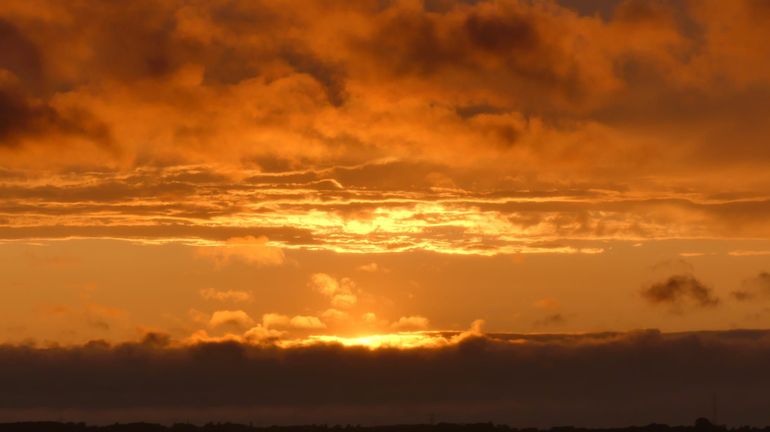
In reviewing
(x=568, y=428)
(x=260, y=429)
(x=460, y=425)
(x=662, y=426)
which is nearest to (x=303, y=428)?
(x=260, y=429)

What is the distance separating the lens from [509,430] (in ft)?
461

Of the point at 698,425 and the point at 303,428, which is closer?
the point at 698,425

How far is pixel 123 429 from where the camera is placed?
14788 centimetres

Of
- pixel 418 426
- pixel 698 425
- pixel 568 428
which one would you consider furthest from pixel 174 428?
pixel 698 425

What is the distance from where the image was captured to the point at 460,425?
14088 cm

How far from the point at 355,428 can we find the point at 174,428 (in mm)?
18599

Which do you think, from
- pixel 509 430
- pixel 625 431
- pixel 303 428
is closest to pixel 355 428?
pixel 303 428

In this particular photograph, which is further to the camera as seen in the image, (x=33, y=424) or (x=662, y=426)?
(x=33, y=424)

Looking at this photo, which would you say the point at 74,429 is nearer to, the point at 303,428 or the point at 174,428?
the point at 174,428

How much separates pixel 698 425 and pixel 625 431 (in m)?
6.96

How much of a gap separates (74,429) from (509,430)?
4508 cm

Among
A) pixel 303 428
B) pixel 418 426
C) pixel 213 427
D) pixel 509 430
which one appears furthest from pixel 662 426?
pixel 213 427

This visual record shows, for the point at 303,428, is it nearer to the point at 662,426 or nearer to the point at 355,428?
the point at 355,428

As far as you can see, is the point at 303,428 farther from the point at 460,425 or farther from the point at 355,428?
the point at 460,425
